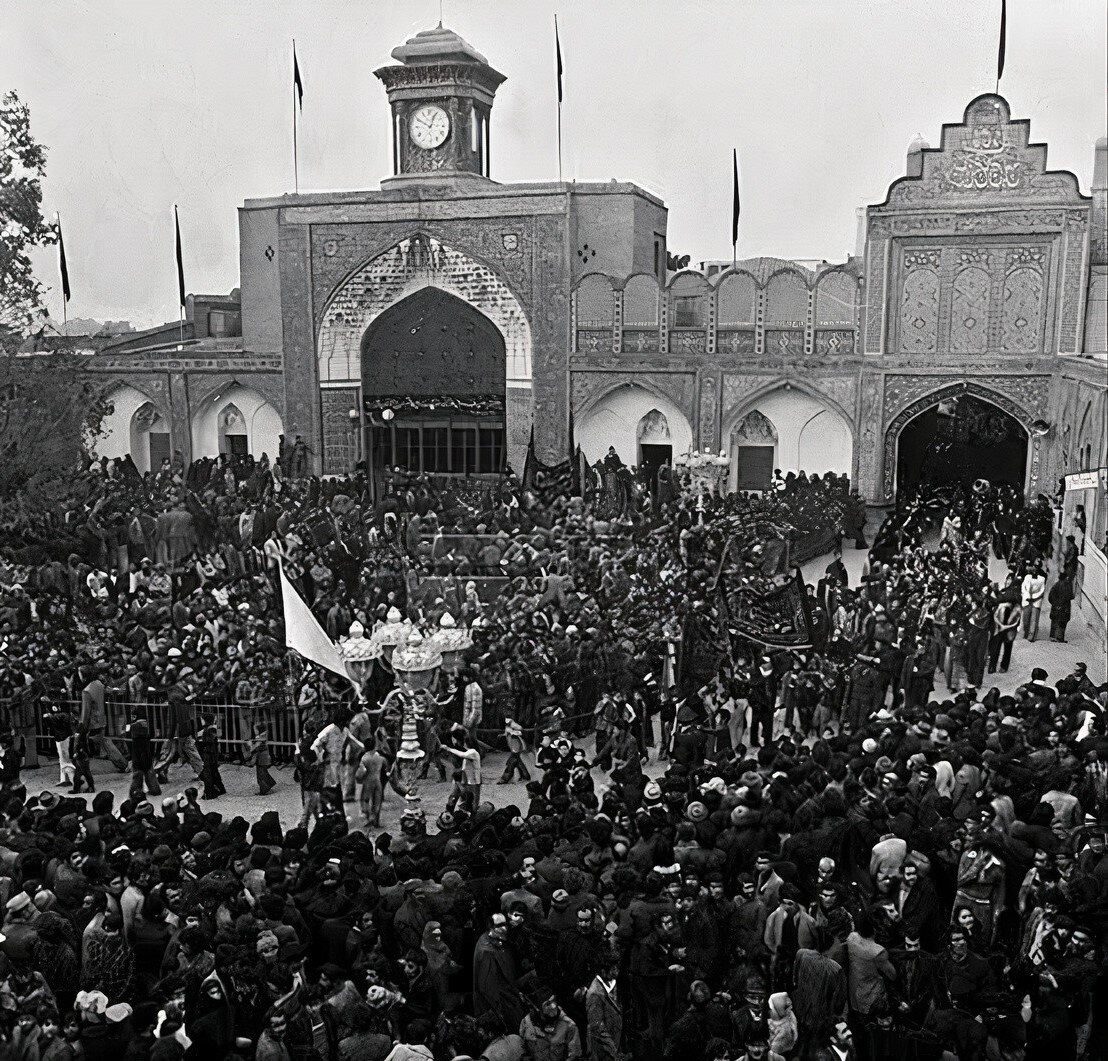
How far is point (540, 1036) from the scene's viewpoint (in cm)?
618

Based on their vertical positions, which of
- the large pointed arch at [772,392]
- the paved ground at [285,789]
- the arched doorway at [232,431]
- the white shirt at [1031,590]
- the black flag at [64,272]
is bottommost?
the paved ground at [285,789]

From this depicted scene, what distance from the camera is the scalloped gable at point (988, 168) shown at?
24.5 m

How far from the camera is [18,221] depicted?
2047cm

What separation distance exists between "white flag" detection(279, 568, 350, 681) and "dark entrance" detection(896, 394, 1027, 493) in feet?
60.9

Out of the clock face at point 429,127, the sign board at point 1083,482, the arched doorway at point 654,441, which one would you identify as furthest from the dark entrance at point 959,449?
the clock face at point 429,127

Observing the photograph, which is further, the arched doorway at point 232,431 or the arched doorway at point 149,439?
the arched doorway at point 149,439

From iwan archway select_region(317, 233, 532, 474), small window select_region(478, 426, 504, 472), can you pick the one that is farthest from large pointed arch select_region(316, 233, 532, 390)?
small window select_region(478, 426, 504, 472)

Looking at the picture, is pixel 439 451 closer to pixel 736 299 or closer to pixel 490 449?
pixel 490 449

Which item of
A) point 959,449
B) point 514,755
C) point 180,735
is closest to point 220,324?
point 959,449

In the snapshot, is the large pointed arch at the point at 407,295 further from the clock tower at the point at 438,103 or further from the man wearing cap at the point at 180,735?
the man wearing cap at the point at 180,735

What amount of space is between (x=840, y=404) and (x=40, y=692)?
710 inches

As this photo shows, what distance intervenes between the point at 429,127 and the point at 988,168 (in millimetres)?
13574

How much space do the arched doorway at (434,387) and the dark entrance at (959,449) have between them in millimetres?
9345

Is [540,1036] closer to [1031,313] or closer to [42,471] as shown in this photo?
[42,471]
